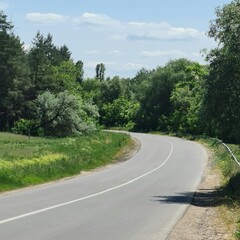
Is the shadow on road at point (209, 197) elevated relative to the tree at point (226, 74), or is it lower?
lower

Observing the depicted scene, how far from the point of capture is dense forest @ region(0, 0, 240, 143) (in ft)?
68.7

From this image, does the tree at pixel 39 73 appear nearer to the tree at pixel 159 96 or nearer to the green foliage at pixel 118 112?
the tree at pixel 159 96

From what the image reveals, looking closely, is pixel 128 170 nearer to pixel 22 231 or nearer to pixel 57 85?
pixel 22 231

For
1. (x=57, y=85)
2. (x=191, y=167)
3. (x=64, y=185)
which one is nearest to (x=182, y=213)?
(x=64, y=185)

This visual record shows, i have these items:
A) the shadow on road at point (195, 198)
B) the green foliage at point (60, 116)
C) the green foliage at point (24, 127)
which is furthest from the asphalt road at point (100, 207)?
the green foliage at point (24, 127)

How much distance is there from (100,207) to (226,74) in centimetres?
836

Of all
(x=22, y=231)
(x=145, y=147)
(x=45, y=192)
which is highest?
(x=22, y=231)

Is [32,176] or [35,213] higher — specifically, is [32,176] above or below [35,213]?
below

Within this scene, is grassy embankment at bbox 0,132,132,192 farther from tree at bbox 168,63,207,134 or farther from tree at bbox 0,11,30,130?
tree at bbox 168,63,207,134

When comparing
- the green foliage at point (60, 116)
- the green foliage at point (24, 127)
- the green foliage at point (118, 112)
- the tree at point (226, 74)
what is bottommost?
the green foliage at point (118, 112)

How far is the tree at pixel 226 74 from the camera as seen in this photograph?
20500 millimetres

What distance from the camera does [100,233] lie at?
11.1 metres

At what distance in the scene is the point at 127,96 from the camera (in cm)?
13925

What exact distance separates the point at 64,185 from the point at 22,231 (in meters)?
12.0
